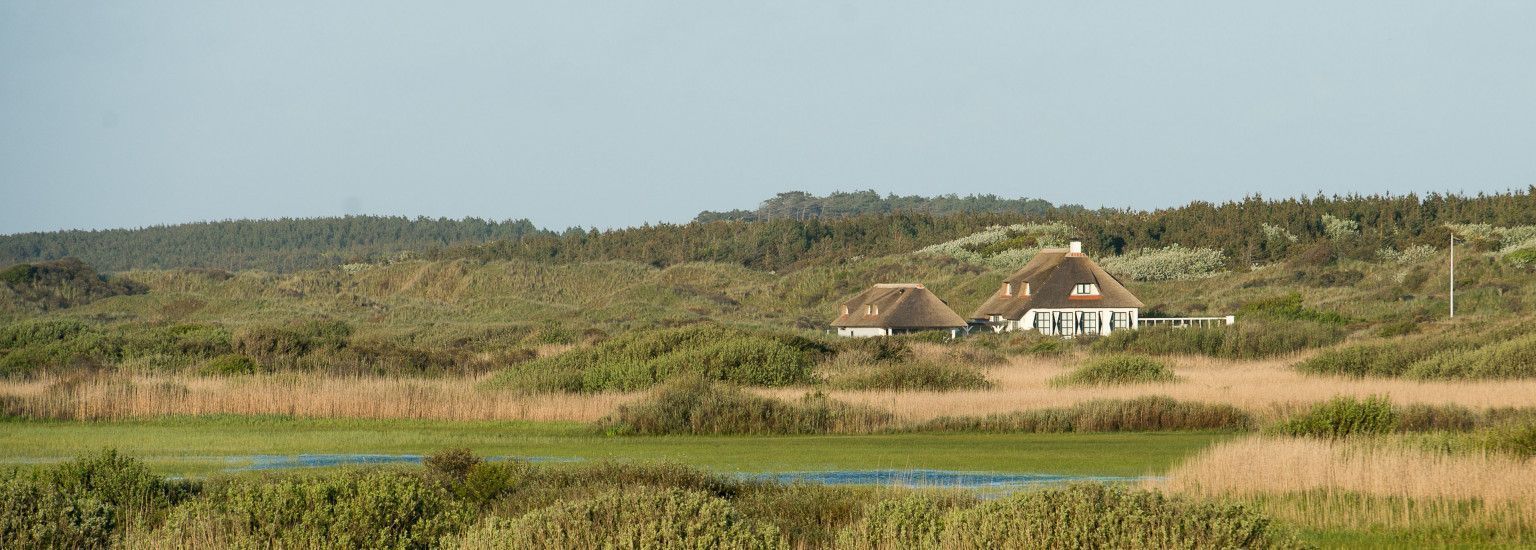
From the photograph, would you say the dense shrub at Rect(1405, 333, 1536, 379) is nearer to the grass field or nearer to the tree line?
the grass field

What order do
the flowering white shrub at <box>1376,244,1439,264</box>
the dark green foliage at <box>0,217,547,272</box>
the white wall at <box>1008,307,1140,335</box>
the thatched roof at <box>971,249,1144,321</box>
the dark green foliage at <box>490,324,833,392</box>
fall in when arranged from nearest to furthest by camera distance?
the dark green foliage at <box>490,324,833,392</box>
the white wall at <box>1008,307,1140,335</box>
the thatched roof at <box>971,249,1144,321</box>
the flowering white shrub at <box>1376,244,1439,264</box>
the dark green foliage at <box>0,217,547,272</box>

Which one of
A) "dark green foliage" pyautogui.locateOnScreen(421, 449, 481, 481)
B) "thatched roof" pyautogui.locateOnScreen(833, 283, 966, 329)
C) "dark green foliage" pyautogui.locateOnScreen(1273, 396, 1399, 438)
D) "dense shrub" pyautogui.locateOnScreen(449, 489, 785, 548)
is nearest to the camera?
"dense shrub" pyautogui.locateOnScreen(449, 489, 785, 548)

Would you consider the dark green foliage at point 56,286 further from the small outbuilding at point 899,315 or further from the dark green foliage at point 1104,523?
the dark green foliage at point 1104,523

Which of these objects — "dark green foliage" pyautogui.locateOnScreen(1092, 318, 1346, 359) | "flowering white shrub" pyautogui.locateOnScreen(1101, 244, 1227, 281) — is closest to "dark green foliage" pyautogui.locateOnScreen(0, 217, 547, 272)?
"flowering white shrub" pyautogui.locateOnScreen(1101, 244, 1227, 281)

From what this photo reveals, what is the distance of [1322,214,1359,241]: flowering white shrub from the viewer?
111m

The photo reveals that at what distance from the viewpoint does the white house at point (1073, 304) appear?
226ft

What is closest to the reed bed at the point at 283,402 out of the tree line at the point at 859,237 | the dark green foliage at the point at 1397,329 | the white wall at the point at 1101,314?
the dark green foliage at the point at 1397,329

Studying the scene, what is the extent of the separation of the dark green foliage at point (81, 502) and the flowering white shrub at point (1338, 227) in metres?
104

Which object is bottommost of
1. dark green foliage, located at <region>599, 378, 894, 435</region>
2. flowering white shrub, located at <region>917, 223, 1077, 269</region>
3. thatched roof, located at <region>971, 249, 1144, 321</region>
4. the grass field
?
the grass field

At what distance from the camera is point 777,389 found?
119ft

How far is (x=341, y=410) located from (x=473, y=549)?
72.5ft

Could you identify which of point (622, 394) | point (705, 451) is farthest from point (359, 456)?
point (622, 394)

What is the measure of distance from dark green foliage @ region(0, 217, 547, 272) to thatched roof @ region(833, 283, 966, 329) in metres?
91.2

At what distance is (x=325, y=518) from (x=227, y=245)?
596 ft
